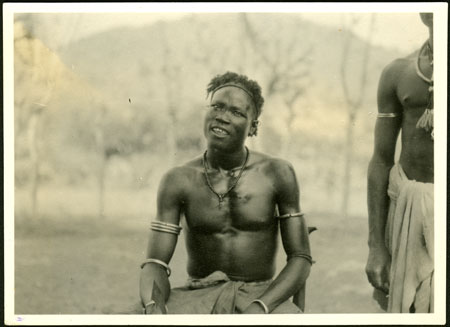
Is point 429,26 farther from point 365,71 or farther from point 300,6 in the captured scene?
point 300,6

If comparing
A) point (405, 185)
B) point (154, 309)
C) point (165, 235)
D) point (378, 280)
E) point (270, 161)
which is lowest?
point (154, 309)

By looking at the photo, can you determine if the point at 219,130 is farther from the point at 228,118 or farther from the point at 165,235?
the point at 165,235

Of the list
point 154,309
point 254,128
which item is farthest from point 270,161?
point 154,309

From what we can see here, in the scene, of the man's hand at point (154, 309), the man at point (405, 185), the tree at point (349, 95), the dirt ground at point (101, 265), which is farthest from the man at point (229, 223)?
the man at point (405, 185)

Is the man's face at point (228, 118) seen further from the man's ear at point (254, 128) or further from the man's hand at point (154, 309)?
the man's hand at point (154, 309)

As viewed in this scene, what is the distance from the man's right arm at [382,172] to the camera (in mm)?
4594

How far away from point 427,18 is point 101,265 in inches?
100

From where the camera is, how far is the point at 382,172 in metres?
4.62

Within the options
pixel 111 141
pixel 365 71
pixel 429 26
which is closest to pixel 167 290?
pixel 111 141

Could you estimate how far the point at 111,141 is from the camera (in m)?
4.60

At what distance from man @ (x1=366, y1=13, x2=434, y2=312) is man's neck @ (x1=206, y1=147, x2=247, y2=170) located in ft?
2.70

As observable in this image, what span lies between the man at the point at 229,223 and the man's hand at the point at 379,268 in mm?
397

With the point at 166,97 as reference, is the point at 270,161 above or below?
below

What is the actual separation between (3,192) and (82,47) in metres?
1.03
